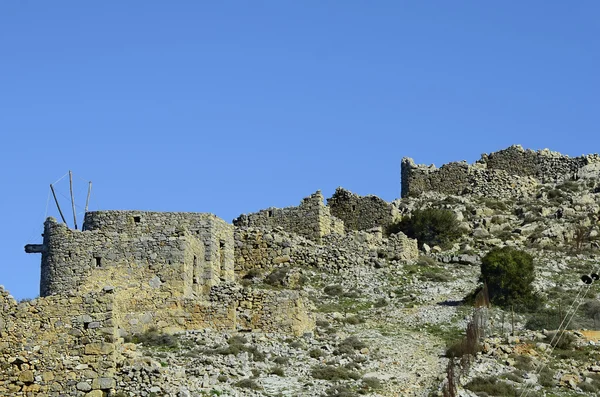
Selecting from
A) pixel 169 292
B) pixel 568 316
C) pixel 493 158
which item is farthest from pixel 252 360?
pixel 493 158

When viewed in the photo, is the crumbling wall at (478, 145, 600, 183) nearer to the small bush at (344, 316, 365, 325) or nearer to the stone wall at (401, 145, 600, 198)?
the stone wall at (401, 145, 600, 198)

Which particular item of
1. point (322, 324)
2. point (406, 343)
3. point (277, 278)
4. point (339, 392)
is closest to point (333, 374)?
point (339, 392)

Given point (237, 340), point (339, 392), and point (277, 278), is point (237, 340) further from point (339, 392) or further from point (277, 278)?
point (277, 278)

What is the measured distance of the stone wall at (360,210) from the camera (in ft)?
192

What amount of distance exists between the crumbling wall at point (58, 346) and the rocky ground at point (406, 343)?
31.0 inches

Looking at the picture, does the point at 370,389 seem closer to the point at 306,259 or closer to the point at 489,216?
the point at 306,259

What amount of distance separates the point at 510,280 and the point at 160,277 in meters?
12.0

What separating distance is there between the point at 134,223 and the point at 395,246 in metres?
10.4

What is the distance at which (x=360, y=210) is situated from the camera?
59.4 meters

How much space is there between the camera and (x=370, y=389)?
3409 cm

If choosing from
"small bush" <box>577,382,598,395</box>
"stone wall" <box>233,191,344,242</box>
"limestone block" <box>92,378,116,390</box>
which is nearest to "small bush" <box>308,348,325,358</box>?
"small bush" <box>577,382,598,395</box>

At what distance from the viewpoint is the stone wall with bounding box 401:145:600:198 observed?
65.2m

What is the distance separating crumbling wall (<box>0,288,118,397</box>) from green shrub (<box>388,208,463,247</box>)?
81.3ft

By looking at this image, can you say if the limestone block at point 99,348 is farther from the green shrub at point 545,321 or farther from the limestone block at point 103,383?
the green shrub at point 545,321
